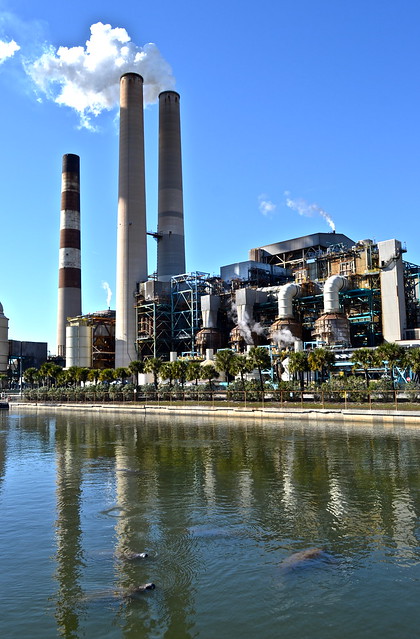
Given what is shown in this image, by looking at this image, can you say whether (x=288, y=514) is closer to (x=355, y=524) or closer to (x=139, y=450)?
(x=355, y=524)

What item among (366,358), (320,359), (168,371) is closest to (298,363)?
(320,359)

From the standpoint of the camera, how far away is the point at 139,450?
42.2m

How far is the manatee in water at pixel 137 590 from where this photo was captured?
547 inches

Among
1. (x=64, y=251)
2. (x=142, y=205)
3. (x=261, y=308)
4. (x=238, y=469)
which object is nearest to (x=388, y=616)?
(x=238, y=469)

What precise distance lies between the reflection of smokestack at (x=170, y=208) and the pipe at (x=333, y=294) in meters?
46.8

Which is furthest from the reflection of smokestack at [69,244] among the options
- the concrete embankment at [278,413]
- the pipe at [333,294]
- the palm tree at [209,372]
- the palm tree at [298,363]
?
the palm tree at [298,363]

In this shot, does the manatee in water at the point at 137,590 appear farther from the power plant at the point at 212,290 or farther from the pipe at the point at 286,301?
the pipe at the point at 286,301

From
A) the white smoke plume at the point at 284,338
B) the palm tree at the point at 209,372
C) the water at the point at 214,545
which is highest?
the white smoke plume at the point at 284,338

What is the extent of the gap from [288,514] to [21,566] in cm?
961

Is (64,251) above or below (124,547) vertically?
above

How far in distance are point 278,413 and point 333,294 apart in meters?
33.5

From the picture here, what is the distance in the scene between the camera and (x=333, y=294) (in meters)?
→ 91.2

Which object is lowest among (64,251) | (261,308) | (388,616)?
(388,616)

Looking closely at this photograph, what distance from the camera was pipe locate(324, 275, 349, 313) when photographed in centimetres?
9075
